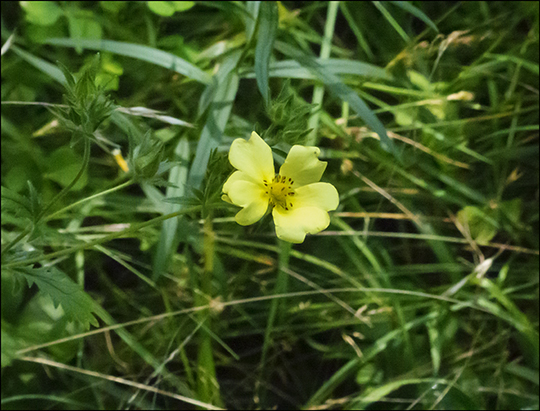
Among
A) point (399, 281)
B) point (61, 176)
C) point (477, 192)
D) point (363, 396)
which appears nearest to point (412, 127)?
point (477, 192)

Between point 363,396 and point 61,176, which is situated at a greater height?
point 61,176

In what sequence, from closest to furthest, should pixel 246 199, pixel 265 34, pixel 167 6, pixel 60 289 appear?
pixel 246 199
pixel 60 289
pixel 265 34
pixel 167 6

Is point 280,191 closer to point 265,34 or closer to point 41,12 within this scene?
point 265,34

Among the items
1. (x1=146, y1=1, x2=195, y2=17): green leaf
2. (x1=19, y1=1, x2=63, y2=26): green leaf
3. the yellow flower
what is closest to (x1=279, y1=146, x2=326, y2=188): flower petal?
the yellow flower

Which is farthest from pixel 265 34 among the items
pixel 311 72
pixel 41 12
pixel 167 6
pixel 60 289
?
pixel 60 289

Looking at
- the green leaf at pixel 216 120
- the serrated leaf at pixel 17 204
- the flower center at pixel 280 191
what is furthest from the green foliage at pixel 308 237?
the flower center at pixel 280 191

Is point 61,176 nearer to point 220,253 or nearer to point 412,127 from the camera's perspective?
point 220,253
